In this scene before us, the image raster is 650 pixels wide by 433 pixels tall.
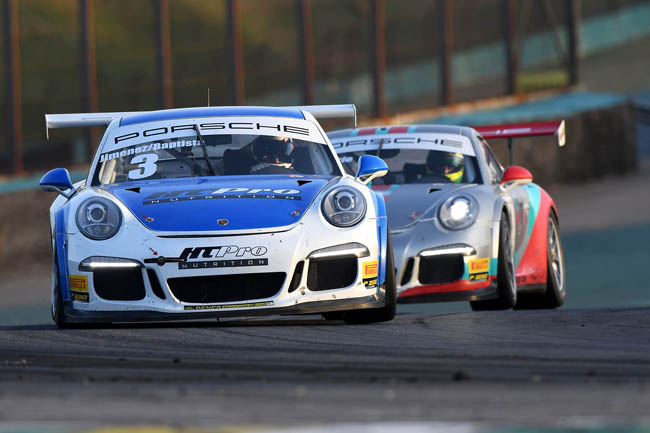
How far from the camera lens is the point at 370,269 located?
8641 millimetres

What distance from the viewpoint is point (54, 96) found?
25391 mm

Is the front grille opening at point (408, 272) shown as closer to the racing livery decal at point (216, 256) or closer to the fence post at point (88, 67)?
the racing livery decal at point (216, 256)

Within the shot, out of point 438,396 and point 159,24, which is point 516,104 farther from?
point 438,396

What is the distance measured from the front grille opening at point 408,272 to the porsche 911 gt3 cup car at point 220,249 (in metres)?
1.37

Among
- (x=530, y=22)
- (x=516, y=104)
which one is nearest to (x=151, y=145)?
(x=516, y=104)

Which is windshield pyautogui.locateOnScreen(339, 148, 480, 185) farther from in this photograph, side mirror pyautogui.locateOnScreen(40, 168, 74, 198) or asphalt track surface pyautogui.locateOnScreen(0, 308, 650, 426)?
side mirror pyautogui.locateOnScreen(40, 168, 74, 198)

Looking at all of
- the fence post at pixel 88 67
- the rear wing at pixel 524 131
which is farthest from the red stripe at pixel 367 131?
the fence post at pixel 88 67

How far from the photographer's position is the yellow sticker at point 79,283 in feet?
27.8

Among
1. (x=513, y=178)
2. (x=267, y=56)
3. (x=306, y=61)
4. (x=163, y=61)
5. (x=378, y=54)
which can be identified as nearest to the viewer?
(x=513, y=178)

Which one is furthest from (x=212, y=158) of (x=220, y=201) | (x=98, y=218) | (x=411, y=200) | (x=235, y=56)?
(x=235, y=56)

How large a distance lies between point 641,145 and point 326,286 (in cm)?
2622

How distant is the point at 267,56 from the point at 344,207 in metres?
24.9

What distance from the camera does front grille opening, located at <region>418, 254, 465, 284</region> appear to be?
10.5m

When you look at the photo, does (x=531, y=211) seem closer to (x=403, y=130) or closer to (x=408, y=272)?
(x=403, y=130)
